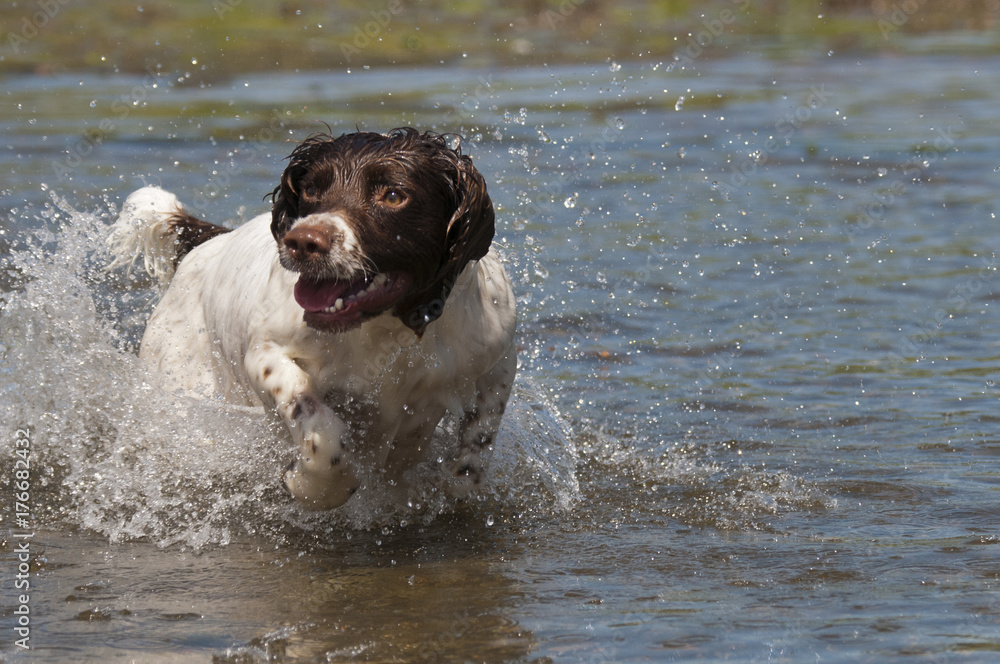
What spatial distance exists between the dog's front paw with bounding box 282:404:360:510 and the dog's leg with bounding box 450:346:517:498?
1.66ft

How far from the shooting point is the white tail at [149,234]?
5918mm

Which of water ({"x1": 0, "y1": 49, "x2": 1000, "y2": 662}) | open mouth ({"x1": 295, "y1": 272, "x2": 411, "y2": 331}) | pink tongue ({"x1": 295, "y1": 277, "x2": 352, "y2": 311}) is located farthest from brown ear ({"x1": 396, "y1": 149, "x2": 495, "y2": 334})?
water ({"x1": 0, "y1": 49, "x2": 1000, "y2": 662})

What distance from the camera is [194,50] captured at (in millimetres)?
18031

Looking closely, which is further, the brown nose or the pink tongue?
the pink tongue

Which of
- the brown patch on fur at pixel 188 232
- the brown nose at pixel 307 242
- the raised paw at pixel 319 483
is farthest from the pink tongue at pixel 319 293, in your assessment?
the brown patch on fur at pixel 188 232

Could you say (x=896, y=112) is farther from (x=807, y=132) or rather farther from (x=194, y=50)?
(x=194, y=50)

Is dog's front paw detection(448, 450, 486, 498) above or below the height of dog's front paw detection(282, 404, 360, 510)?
below

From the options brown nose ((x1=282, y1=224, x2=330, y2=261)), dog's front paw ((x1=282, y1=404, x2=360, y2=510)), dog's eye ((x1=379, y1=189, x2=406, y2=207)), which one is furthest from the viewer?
dog's front paw ((x1=282, y1=404, x2=360, y2=510))

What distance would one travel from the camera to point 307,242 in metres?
3.86

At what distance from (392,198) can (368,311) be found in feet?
1.16

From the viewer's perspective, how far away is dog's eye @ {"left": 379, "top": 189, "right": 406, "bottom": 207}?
4090 millimetres

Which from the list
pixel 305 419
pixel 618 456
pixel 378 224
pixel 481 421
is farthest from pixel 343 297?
pixel 618 456

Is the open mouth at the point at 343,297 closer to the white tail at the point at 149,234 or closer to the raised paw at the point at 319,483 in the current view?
the raised paw at the point at 319,483

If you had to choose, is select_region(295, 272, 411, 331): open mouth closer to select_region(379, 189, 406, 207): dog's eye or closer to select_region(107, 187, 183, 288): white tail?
select_region(379, 189, 406, 207): dog's eye
